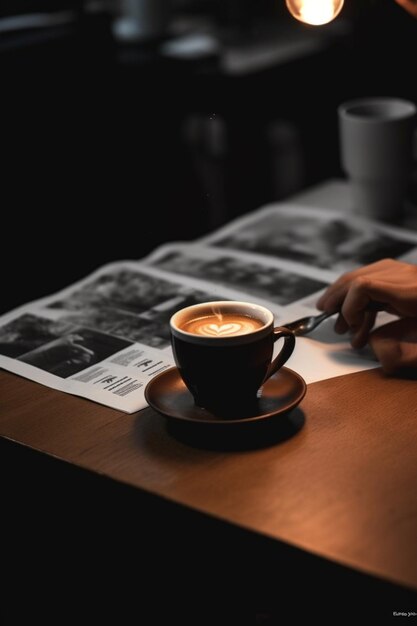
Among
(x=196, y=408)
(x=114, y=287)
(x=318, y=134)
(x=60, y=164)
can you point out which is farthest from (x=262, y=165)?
(x=196, y=408)

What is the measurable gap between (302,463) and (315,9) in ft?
1.80

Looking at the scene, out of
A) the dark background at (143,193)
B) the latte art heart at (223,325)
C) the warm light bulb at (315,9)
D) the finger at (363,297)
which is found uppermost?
the warm light bulb at (315,9)

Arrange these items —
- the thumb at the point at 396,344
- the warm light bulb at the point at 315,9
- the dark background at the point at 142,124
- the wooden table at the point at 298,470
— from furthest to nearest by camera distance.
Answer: the dark background at the point at 142,124, the warm light bulb at the point at 315,9, the thumb at the point at 396,344, the wooden table at the point at 298,470

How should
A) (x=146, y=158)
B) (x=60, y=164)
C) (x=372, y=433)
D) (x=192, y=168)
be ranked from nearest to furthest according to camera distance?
1. (x=372, y=433)
2. (x=60, y=164)
3. (x=146, y=158)
4. (x=192, y=168)

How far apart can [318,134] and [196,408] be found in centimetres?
274

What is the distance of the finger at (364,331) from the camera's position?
964 millimetres

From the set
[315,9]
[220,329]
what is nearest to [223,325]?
[220,329]

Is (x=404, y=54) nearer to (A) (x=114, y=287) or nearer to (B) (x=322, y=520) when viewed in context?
(A) (x=114, y=287)

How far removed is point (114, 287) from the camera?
1.18m

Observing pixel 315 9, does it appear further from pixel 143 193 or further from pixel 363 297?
pixel 143 193

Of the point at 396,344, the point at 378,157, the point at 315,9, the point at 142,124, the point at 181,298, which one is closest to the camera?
the point at 396,344

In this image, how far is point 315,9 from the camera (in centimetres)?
103

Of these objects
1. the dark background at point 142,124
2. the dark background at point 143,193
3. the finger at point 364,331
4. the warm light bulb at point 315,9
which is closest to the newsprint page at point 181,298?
the finger at point 364,331

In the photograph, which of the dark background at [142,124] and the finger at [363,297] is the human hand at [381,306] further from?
the dark background at [142,124]
